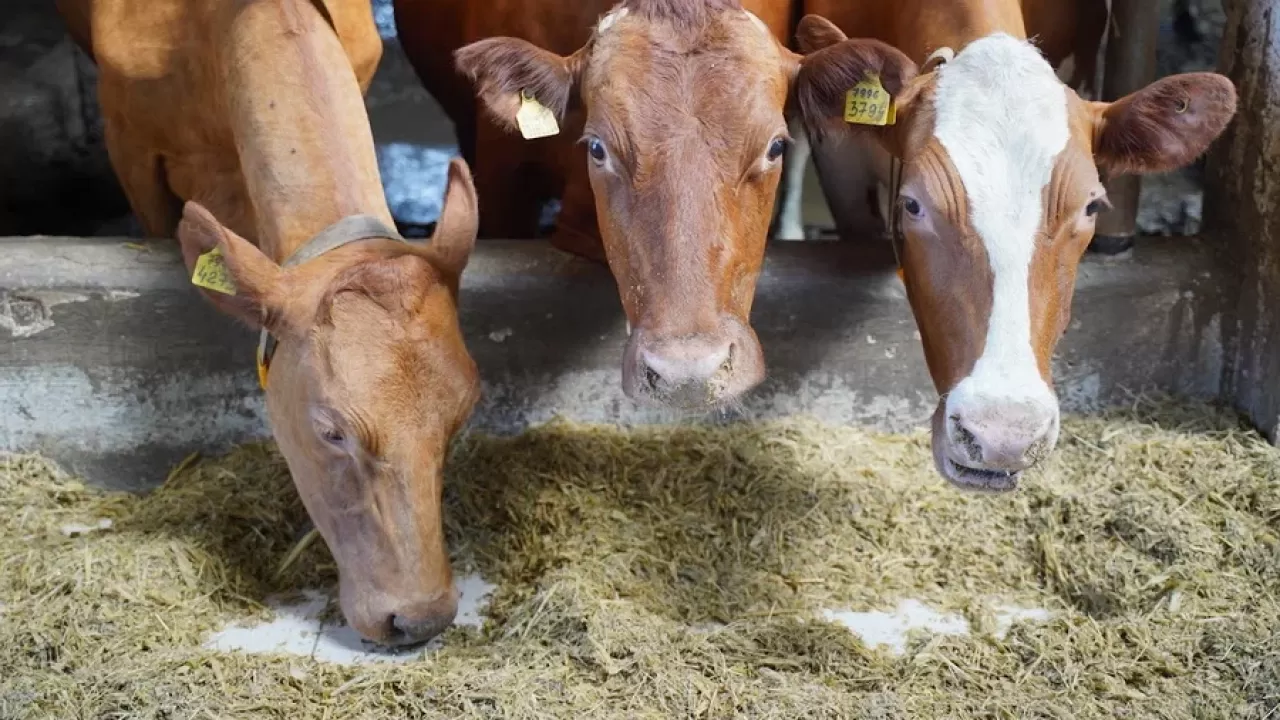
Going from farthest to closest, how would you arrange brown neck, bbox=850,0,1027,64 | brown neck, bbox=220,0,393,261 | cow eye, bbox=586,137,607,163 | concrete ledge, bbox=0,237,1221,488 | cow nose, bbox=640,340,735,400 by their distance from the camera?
concrete ledge, bbox=0,237,1221,488
brown neck, bbox=850,0,1027,64
brown neck, bbox=220,0,393,261
cow eye, bbox=586,137,607,163
cow nose, bbox=640,340,735,400

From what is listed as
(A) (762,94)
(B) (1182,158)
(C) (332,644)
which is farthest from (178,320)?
(B) (1182,158)

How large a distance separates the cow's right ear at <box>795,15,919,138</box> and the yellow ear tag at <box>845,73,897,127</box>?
0.02m

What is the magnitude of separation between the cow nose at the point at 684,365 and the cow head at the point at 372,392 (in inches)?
19.4

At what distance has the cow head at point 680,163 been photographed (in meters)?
2.83

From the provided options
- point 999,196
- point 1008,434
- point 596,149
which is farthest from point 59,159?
point 1008,434

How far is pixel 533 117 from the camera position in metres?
3.27

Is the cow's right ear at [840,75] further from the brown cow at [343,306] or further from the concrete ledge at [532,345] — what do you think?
the brown cow at [343,306]

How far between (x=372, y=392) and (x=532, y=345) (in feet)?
4.02

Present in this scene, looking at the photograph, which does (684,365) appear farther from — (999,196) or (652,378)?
(999,196)

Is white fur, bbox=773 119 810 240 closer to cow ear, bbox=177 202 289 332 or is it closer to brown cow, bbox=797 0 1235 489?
brown cow, bbox=797 0 1235 489

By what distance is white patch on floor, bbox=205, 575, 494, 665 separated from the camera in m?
3.16

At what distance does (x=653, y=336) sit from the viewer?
2.83m

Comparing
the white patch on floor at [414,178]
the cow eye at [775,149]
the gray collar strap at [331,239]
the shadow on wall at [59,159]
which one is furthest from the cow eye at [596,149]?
the white patch on floor at [414,178]

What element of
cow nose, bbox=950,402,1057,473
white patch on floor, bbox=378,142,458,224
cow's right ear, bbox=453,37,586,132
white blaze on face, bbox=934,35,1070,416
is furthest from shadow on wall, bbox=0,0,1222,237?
cow nose, bbox=950,402,1057,473
